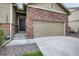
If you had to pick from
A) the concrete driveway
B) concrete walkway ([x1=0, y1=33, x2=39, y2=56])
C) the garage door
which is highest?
the garage door

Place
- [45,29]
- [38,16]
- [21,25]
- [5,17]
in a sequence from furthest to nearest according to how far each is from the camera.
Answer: [21,25] → [45,29] → [38,16] → [5,17]

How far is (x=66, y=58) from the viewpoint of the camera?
A: 278cm

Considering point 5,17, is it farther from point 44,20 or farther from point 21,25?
point 21,25

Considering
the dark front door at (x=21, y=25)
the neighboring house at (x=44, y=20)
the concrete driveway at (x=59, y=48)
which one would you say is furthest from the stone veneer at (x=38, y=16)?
the dark front door at (x=21, y=25)

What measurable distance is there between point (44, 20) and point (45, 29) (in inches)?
20.7

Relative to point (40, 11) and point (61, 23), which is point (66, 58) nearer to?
point (40, 11)

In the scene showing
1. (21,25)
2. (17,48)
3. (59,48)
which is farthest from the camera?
(21,25)

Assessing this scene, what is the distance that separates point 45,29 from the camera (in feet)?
20.9

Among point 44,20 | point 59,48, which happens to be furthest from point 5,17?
point 59,48

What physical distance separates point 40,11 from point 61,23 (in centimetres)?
188

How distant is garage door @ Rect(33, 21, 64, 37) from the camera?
6069 mm

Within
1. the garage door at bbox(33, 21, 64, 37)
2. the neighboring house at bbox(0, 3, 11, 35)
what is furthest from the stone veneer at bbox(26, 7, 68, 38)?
the neighboring house at bbox(0, 3, 11, 35)

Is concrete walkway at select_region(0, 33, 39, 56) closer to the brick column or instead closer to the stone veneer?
the brick column

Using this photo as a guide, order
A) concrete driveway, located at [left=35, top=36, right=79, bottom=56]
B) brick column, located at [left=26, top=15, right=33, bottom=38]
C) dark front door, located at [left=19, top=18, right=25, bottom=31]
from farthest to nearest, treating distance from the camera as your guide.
→ dark front door, located at [left=19, top=18, right=25, bottom=31], brick column, located at [left=26, top=15, right=33, bottom=38], concrete driveway, located at [left=35, top=36, right=79, bottom=56]
